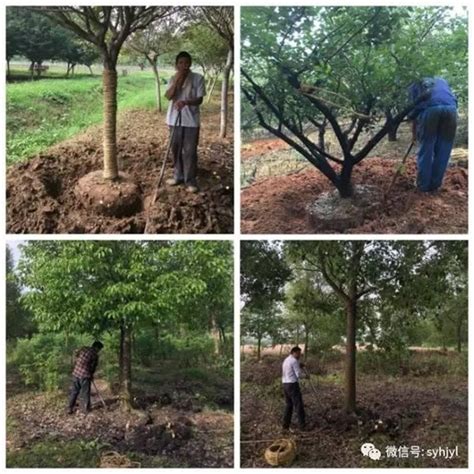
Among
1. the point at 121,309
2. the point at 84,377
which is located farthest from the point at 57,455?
the point at 121,309

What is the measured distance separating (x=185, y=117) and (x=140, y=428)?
6.00ft

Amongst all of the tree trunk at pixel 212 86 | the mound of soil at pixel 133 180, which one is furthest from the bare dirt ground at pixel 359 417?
the tree trunk at pixel 212 86

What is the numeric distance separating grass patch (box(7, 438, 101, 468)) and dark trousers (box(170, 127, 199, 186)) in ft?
Result: 5.34

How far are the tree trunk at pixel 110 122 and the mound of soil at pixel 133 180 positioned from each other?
7 cm

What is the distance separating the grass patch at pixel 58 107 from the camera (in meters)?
4.25

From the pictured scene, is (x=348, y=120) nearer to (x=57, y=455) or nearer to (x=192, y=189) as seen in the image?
(x=192, y=189)

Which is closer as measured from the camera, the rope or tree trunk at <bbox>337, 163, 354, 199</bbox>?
the rope

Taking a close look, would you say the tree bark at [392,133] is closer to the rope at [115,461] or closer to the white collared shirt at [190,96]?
the white collared shirt at [190,96]

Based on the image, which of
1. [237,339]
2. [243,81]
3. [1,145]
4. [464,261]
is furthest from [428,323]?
[1,145]

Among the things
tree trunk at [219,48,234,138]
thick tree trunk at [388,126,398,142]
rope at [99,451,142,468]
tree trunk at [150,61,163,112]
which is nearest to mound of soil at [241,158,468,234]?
thick tree trunk at [388,126,398,142]

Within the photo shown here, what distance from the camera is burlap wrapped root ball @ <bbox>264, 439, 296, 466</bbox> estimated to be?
13.4 ft

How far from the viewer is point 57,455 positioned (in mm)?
4152

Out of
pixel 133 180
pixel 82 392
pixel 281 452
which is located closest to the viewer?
pixel 281 452

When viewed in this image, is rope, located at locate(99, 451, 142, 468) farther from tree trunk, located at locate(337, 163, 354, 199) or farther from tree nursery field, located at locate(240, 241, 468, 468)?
tree trunk, located at locate(337, 163, 354, 199)
